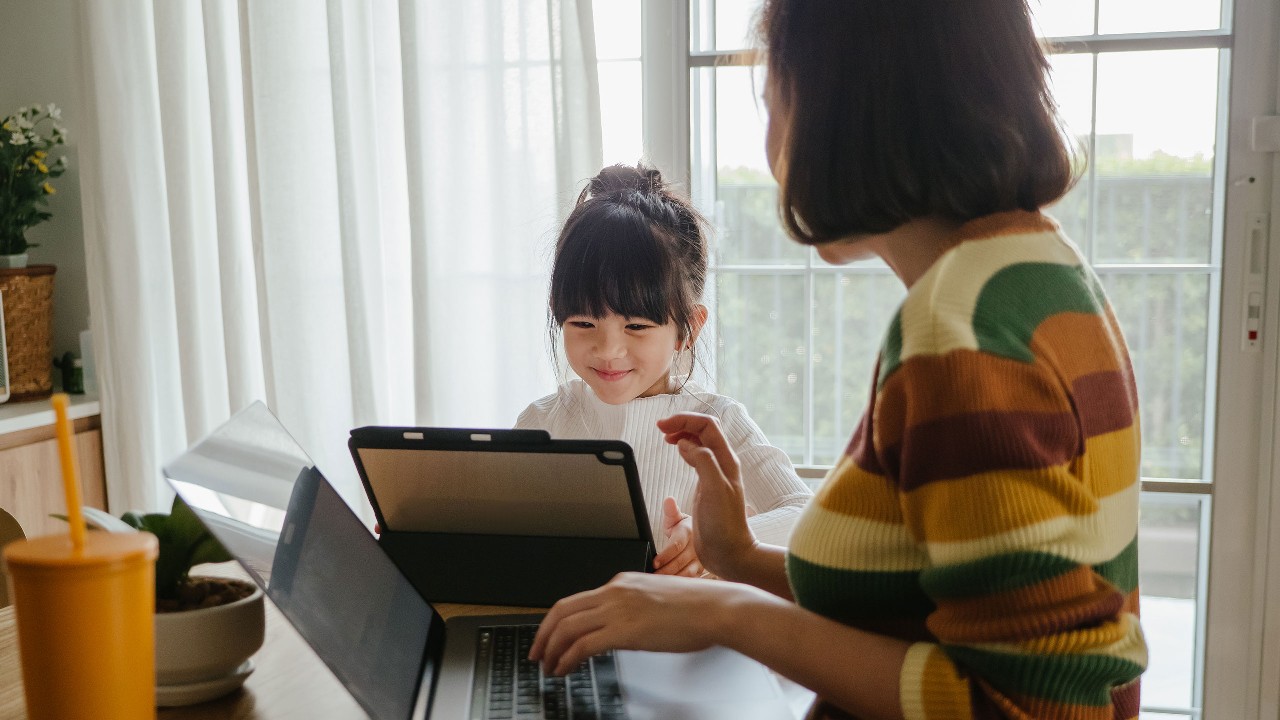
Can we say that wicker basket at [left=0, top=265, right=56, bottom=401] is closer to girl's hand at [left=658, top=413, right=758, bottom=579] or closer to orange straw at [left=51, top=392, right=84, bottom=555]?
girl's hand at [left=658, top=413, right=758, bottom=579]

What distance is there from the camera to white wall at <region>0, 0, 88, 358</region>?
2430 millimetres

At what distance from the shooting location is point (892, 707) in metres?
0.66

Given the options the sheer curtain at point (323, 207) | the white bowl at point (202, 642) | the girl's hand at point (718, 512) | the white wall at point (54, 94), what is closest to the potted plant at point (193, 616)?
the white bowl at point (202, 642)

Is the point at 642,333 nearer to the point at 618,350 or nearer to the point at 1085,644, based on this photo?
the point at 618,350

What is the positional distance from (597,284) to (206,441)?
0.75 m

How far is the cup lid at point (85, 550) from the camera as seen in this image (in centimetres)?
55

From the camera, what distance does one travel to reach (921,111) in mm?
710

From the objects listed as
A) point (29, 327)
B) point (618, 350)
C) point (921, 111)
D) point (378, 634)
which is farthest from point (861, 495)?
point (29, 327)

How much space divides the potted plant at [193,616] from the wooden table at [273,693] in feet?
0.04

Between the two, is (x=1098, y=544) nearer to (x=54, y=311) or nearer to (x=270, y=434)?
(x=270, y=434)

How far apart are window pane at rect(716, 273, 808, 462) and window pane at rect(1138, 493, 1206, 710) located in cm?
71

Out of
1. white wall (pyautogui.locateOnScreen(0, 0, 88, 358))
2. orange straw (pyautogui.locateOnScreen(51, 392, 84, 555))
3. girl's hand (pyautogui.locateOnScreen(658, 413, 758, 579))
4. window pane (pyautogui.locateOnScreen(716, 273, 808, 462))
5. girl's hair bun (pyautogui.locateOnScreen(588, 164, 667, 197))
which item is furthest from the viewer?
white wall (pyautogui.locateOnScreen(0, 0, 88, 358))

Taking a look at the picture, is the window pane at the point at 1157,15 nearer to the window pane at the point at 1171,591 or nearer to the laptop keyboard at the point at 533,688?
the window pane at the point at 1171,591

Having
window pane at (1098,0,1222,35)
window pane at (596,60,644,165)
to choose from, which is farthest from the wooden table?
window pane at (1098,0,1222,35)
